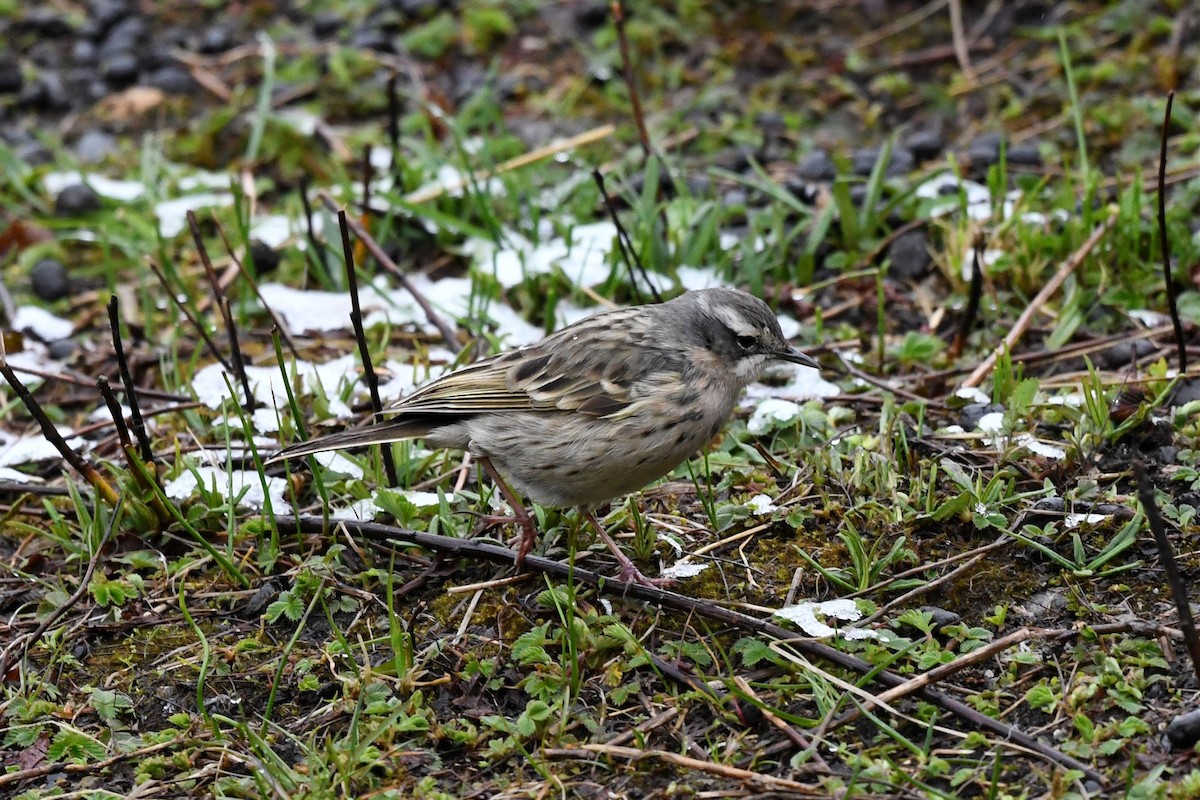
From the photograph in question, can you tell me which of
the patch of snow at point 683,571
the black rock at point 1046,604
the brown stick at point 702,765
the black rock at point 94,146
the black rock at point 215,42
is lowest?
the black rock at point 1046,604

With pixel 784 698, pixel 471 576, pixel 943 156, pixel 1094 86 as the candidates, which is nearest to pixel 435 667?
pixel 471 576

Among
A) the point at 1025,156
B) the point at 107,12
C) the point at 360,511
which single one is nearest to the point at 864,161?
the point at 1025,156

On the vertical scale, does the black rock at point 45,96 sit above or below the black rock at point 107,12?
below

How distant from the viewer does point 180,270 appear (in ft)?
27.0

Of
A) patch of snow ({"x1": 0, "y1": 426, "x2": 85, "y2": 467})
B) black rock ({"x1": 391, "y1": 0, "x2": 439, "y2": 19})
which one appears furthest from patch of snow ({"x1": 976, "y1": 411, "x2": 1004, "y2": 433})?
black rock ({"x1": 391, "y1": 0, "x2": 439, "y2": 19})

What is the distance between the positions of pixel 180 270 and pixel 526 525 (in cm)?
396

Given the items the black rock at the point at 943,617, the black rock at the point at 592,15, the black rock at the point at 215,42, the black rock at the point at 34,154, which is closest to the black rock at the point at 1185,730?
the black rock at the point at 943,617

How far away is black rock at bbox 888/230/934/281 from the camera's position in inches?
299

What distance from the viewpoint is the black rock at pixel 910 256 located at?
759 cm

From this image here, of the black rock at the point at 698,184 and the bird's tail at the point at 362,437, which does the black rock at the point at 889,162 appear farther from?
the bird's tail at the point at 362,437

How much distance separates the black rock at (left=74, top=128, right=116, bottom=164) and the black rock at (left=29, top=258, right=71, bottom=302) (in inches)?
67.5

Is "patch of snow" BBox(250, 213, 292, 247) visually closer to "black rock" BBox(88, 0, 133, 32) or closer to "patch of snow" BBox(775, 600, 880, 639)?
"black rock" BBox(88, 0, 133, 32)

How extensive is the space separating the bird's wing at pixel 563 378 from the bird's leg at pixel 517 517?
0.95ft

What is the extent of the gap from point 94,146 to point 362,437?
5.64 metres
